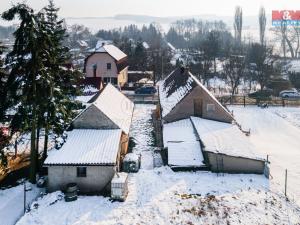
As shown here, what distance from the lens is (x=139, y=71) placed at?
80875 millimetres

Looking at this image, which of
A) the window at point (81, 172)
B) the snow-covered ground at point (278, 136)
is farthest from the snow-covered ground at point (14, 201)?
the snow-covered ground at point (278, 136)

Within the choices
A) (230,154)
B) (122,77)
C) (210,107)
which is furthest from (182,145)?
(122,77)

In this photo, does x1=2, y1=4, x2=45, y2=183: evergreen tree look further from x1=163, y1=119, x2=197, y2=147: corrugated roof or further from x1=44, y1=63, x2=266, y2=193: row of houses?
x1=163, y1=119, x2=197, y2=147: corrugated roof

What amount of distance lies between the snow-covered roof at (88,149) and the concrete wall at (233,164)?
24.3 ft

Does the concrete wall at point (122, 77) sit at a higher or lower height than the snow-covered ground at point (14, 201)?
higher

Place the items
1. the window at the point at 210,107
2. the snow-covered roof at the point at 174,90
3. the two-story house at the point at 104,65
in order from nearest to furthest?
the window at the point at 210,107 < the snow-covered roof at the point at 174,90 < the two-story house at the point at 104,65

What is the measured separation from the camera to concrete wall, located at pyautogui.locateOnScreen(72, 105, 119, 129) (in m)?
31.8

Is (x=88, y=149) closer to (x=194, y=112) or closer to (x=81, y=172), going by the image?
(x=81, y=172)

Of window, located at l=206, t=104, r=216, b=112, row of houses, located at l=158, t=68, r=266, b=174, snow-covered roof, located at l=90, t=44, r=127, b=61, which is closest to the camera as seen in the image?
row of houses, located at l=158, t=68, r=266, b=174

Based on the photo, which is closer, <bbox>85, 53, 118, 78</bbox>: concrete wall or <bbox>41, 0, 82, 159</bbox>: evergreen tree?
<bbox>41, 0, 82, 159</bbox>: evergreen tree

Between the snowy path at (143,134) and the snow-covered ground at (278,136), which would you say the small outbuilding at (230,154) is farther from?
the snowy path at (143,134)

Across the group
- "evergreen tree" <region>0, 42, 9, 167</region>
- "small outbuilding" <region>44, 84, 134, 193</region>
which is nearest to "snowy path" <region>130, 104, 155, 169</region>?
"small outbuilding" <region>44, 84, 134, 193</region>

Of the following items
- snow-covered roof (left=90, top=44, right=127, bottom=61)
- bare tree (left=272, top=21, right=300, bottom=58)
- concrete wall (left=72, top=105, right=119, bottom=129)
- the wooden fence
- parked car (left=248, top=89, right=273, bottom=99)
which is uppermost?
bare tree (left=272, top=21, right=300, bottom=58)

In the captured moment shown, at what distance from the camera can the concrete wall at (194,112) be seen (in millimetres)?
37338
